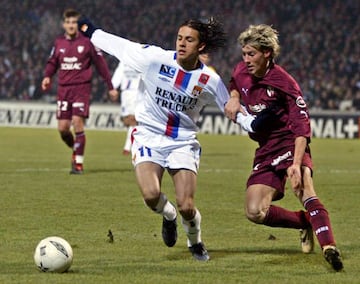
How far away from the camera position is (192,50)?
820cm

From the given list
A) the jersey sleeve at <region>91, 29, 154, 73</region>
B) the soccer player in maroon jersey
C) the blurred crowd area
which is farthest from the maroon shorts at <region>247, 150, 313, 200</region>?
the blurred crowd area

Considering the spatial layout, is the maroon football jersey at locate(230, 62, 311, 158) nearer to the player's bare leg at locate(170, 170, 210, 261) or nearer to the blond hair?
the blond hair

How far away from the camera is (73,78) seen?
15.9 metres

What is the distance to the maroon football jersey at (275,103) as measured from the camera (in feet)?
25.6

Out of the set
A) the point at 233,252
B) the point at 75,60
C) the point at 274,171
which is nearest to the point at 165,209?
the point at 233,252

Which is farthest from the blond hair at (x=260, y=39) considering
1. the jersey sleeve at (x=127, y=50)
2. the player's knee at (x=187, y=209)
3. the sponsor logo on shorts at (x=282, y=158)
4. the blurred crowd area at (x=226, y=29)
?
the blurred crowd area at (x=226, y=29)

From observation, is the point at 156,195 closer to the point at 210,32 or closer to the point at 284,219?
the point at 284,219

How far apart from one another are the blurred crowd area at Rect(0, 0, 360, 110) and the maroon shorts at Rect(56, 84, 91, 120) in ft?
52.0

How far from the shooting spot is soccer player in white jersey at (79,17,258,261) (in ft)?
26.9

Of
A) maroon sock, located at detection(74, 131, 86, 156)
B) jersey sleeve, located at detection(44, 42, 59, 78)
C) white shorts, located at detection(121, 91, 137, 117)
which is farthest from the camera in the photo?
white shorts, located at detection(121, 91, 137, 117)

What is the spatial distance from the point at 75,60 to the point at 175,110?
26.0 feet

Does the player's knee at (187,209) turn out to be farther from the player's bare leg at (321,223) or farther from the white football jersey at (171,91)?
the player's bare leg at (321,223)

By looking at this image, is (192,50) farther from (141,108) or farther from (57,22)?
(57,22)

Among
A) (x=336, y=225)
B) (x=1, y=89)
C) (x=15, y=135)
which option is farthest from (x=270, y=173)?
(x=1, y=89)
